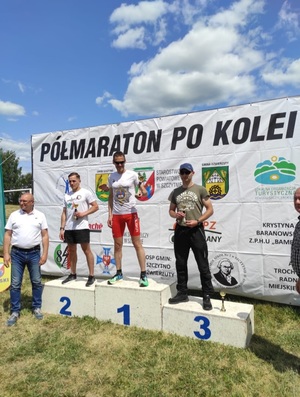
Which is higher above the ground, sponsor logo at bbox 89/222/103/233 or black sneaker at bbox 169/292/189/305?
sponsor logo at bbox 89/222/103/233

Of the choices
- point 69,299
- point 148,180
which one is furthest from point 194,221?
point 69,299

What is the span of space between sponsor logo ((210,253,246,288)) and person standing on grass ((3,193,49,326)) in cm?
232

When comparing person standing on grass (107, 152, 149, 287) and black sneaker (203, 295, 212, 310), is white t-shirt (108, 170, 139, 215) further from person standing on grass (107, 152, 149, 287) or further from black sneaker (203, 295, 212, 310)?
black sneaker (203, 295, 212, 310)

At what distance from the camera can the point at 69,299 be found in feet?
13.6

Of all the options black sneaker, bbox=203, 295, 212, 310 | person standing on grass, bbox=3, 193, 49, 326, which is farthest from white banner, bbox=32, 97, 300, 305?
person standing on grass, bbox=3, 193, 49, 326

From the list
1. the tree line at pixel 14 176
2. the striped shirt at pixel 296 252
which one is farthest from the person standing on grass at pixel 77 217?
the tree line at pixel 14 176

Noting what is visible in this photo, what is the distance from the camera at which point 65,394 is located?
2531 millimetres

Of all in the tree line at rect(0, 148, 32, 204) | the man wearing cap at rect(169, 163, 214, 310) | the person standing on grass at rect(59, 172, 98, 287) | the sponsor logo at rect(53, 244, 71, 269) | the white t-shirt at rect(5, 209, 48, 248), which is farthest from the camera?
the tree line at rect(0, 148, 32, 204)

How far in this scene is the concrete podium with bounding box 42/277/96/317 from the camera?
4039 mm

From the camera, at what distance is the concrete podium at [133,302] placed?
11.9 feet

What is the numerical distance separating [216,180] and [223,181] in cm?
10

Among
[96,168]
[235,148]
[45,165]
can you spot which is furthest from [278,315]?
[45,165]

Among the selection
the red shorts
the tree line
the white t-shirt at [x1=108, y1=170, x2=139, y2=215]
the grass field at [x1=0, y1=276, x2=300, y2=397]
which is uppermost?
the tree line

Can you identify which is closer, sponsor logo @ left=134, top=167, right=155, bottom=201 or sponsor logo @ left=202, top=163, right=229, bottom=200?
sponsor logo @ left=202, top=163, right=229, bottom=200
